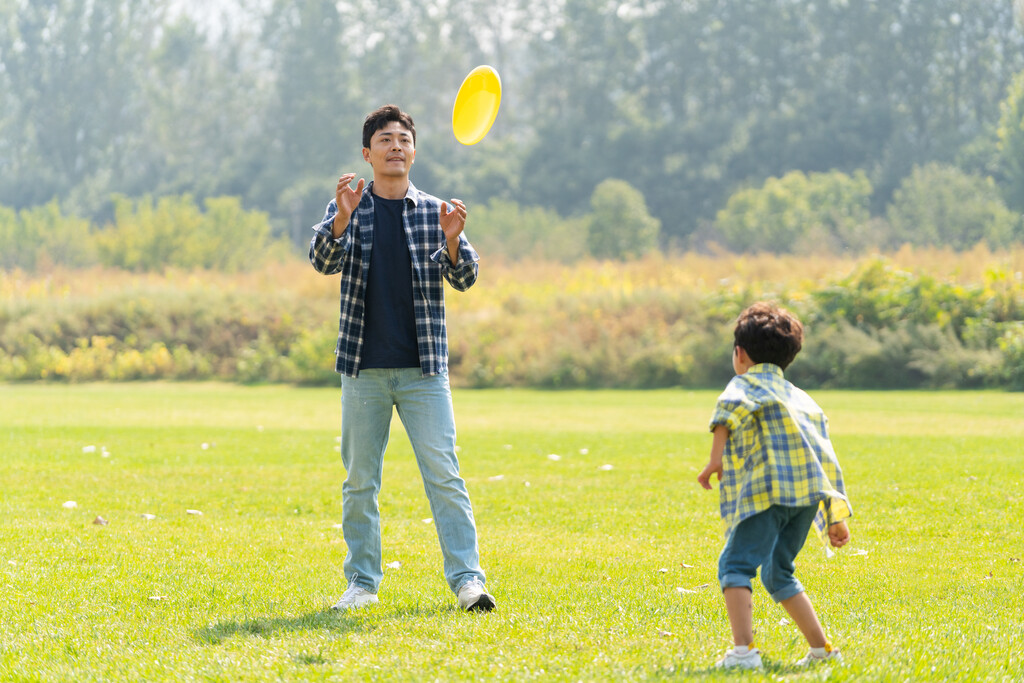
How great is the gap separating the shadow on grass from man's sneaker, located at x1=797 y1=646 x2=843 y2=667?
1.66 metres

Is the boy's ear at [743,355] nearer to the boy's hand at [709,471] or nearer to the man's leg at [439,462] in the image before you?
the boy's hand at [709,471]

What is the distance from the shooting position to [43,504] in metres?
8.47

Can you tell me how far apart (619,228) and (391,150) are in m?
43.8

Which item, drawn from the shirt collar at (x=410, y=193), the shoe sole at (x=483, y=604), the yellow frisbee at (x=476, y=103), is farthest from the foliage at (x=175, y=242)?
the shoe sole at (x=483, y=604)

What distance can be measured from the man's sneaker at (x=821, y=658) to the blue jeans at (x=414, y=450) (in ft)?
5.31

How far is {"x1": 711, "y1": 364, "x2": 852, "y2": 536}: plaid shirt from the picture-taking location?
3.85m

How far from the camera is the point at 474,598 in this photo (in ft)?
16.0

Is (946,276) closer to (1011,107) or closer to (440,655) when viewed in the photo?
(440,655)

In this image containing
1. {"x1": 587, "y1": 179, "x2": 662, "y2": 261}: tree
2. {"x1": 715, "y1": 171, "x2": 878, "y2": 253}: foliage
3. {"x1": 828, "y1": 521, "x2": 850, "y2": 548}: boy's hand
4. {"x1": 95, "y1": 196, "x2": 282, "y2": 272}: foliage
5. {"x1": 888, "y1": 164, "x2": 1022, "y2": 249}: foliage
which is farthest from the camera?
{"x1": 587, "y1": 179, "x2": 662, "y2": 261}: tree

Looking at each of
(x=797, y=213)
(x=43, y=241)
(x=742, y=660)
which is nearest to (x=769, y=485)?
(x=742, y=660)

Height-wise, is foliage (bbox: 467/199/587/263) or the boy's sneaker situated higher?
foliage (bbox: 467/199/587/263)

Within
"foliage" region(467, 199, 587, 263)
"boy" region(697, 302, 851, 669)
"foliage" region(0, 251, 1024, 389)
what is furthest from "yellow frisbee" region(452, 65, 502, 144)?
"foliage" region(467, 199, 587, 263)

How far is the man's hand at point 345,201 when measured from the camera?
16.2 ft

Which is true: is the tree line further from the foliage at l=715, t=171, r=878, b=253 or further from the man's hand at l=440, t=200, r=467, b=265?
the man's hand at l=440, t=200, r=467, b=265
